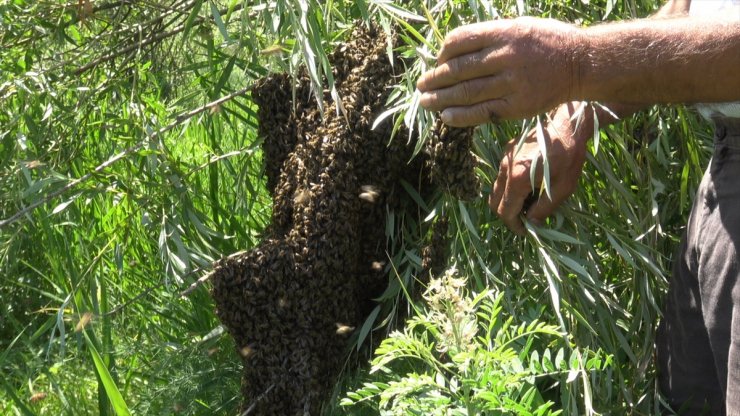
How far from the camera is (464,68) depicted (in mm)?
2113

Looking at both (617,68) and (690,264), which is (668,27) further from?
(690,264)

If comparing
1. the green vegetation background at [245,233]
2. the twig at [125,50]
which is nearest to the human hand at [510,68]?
the green vegetation background at [245,233]

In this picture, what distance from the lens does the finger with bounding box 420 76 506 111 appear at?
2.10m

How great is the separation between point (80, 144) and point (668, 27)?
76.6 inches

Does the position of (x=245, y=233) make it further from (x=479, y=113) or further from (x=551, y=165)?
(x=479, y=113)

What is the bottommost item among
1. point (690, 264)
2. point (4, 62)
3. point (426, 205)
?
point (690, 264)

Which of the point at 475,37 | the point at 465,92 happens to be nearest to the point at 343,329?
the point at 465,92

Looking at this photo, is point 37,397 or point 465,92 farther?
point 37,397

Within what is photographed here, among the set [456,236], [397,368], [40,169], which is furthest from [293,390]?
[40,169]

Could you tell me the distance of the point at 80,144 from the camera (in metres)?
3.24

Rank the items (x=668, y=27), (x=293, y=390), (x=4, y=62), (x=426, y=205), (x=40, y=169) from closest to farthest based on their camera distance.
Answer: (x=668, y=27), (x=293, y=390), (x=426, y=205), (x=40, y=169), (x=4, y=62)

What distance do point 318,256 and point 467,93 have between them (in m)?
0.64

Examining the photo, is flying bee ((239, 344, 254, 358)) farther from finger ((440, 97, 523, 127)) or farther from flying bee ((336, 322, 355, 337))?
finger ((440, 97, 523, 127))

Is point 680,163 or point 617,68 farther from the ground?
point 617,68
